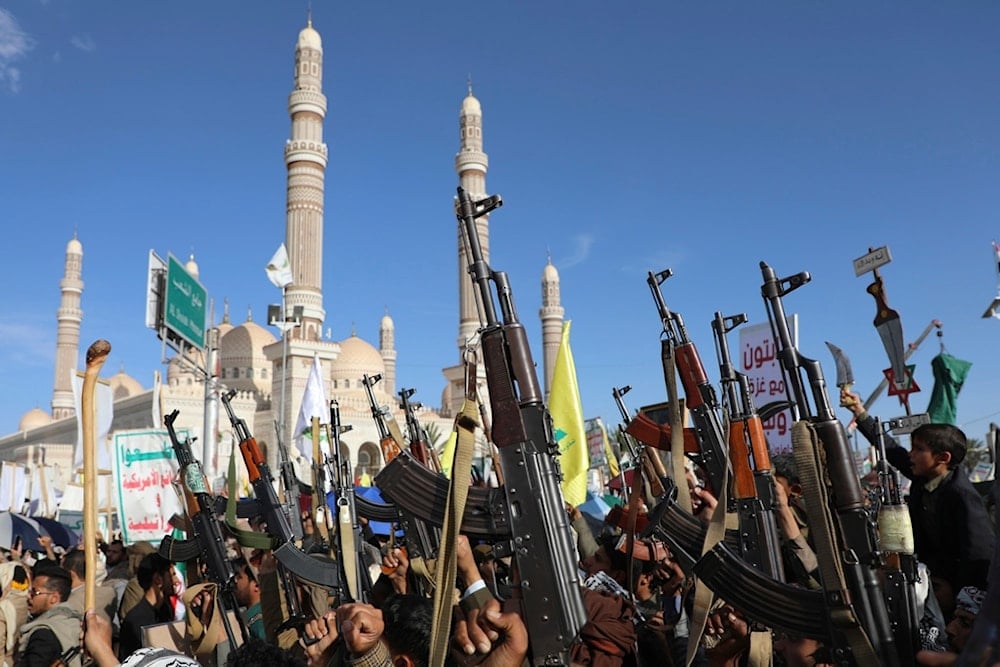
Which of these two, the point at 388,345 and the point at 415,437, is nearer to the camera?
the point at 415,437

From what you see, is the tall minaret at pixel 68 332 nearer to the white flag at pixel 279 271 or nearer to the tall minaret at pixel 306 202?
the tall minaret at pixel 306 202

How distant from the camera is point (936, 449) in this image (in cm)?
360

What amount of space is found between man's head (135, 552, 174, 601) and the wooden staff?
1.00 m

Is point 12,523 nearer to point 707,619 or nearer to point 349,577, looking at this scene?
point 349,577

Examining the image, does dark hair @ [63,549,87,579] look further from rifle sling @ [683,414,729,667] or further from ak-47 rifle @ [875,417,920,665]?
ak-47 rifle @ [875,417,920,665]

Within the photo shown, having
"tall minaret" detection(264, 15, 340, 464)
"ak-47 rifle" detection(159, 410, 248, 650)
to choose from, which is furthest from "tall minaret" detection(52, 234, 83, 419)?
"ak-47 rifle" detection(159, 410, 248, 650)

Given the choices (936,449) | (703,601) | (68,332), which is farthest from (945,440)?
(68,332)

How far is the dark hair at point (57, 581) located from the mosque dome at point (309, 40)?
35676 mm

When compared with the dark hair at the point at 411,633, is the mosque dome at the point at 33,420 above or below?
above

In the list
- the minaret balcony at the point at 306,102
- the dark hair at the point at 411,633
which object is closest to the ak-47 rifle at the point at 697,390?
the dark hair at the point at 411,633

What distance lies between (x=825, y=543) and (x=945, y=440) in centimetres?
157

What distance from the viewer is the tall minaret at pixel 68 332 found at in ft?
170

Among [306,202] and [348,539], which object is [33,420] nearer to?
[306,202]

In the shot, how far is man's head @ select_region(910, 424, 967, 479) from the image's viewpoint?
3578 millimetres
